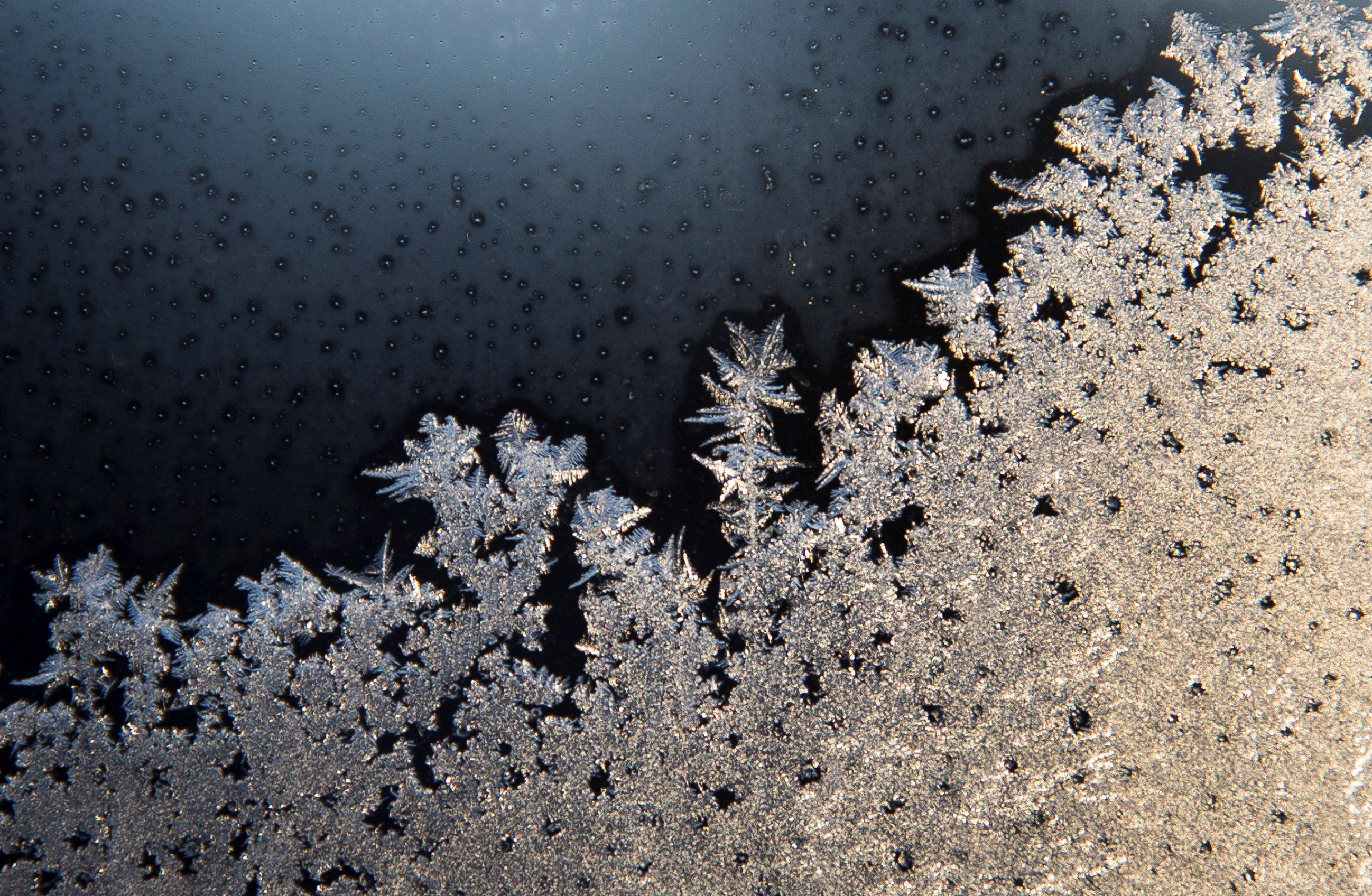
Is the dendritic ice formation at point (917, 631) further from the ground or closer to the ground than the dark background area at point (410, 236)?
closer to the ground

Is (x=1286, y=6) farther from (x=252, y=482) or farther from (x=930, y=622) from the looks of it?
(x=252, y=482)

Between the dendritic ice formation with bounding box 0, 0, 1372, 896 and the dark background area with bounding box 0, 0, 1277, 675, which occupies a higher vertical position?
the dark background area with bounding box 0, 0, 1277, 675

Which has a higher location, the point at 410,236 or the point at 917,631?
the point at 410,236

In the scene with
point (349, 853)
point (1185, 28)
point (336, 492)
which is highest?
point (1185, 28)

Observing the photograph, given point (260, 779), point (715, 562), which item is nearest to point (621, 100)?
point (715, 562)
